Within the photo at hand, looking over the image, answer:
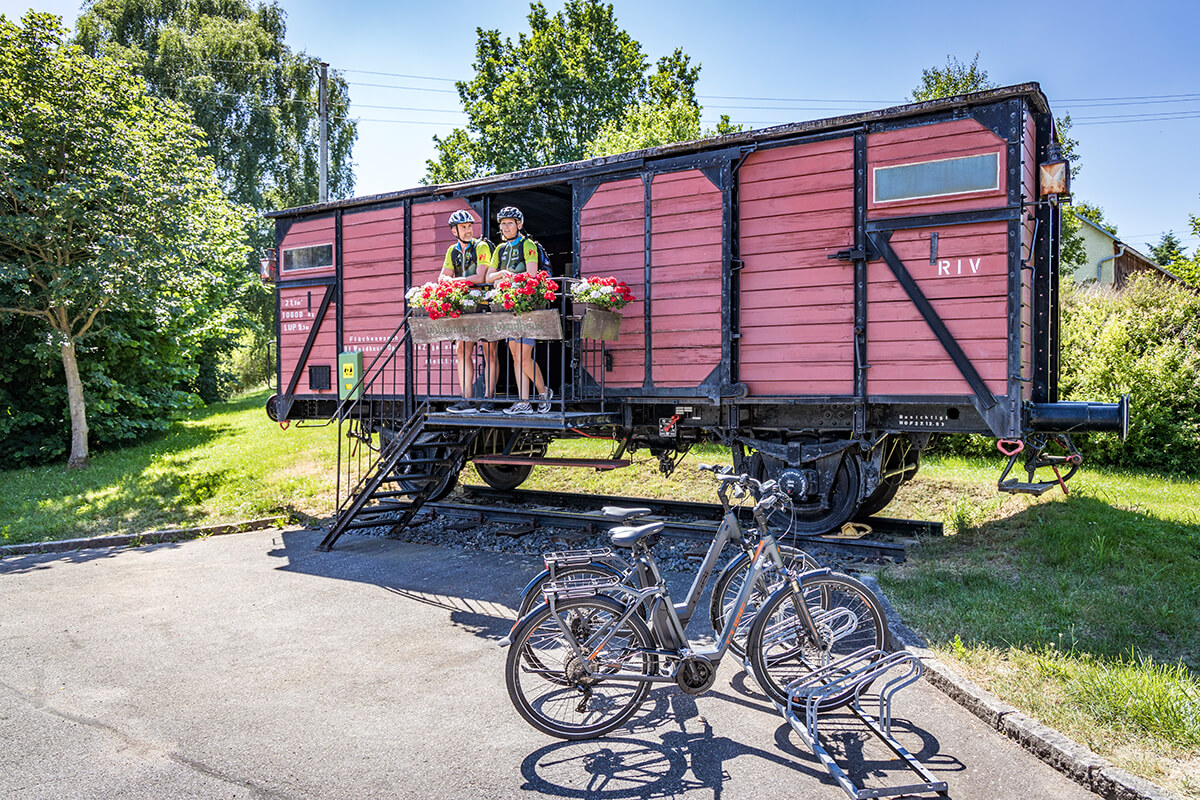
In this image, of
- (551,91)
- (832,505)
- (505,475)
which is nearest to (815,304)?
(832,505)

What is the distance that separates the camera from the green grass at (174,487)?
9.13 metres

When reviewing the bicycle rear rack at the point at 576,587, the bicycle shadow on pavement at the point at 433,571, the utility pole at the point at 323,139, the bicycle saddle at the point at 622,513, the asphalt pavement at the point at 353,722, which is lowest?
the asphalt pavement at the point at 353,722

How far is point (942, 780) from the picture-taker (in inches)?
125

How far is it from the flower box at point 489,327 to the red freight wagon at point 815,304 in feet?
0.10

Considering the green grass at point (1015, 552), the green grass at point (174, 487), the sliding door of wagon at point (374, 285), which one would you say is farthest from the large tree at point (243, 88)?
the sliding door of wagon at point (374, 285)

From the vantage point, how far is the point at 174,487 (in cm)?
1083

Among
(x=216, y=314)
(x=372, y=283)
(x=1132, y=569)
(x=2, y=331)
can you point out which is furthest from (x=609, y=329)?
(x=216, y=314)

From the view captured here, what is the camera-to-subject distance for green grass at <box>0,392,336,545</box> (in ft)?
30.0

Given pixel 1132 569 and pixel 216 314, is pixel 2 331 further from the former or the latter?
pixel 1132 569

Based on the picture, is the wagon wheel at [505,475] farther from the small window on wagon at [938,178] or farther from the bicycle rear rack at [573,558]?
→ the bicycle rear rack at [573,558]

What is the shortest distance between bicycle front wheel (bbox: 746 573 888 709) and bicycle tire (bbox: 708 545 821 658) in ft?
0.38

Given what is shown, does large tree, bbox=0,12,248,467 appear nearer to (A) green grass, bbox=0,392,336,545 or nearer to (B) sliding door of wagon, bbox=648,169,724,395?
(A) green grass, bbox=0,392,336,545

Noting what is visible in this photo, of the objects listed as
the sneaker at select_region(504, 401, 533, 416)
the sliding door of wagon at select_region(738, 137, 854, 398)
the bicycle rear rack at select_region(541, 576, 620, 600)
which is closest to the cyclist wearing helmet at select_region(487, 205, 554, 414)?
the sneaker at select_region(504, 401, 533, 416)

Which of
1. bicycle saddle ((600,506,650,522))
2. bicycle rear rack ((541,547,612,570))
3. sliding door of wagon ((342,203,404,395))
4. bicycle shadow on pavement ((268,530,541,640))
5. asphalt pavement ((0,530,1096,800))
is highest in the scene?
sliding door of wagon ((342,203,404,395))
